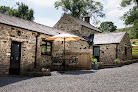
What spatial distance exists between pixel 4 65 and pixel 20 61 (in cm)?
135

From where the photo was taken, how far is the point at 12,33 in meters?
8.47

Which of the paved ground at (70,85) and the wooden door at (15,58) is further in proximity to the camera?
the wooden door at (15,58)

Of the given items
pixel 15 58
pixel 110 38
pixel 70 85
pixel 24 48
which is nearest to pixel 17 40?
pixel 24 48

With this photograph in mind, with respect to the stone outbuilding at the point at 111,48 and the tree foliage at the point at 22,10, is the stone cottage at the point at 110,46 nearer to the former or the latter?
the stone outbuilding at the point at 111,48

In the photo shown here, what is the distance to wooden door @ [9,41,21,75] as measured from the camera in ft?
29.3

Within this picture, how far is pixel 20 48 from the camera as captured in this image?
916cm

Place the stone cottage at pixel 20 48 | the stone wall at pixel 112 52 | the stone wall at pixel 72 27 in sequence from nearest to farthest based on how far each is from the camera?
1. the stone cottage at pixel 20 48
2. the stone wall at pixel 112 52
3. the stone wall at pixel 72 27

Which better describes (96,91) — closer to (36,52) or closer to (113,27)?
(36,52)

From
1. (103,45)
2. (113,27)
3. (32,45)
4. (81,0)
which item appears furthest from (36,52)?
(113,27)

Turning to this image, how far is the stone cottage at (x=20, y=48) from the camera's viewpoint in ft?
26.1

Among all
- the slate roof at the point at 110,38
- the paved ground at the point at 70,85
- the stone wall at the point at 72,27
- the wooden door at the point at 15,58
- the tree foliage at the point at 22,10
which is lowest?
the paved ground at the point at 70,85

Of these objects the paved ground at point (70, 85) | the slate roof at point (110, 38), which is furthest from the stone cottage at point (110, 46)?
the paved ground at point (70, 85)

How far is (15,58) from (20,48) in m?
0.73

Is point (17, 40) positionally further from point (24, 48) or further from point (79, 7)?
point (79, 7)
